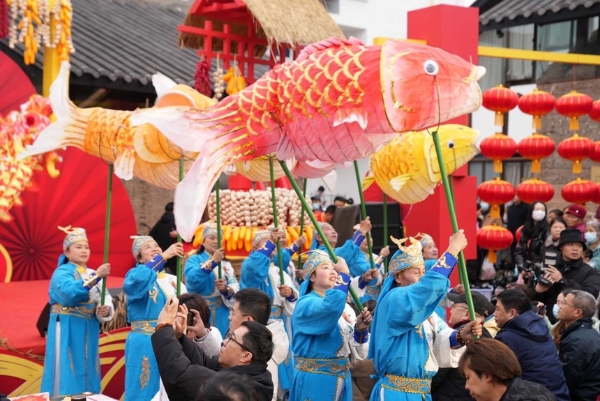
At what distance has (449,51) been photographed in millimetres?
8078

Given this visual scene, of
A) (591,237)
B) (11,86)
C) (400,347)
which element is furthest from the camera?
(11,86)

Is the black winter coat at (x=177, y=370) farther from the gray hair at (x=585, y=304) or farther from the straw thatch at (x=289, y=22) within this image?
the straw thatch at (x=289, y=22)

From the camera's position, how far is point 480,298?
5.10 m

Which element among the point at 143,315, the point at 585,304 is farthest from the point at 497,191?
the point at 143,315

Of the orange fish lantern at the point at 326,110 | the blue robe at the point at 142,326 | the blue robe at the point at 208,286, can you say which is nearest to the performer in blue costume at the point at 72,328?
the blue robe at the point at 142,326

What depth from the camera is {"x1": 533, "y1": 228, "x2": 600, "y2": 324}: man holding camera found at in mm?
6117

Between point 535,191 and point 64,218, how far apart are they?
501 cm

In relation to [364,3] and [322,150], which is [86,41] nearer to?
[322,150]

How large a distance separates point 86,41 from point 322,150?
26.2 feet

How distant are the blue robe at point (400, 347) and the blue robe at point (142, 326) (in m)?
1.91

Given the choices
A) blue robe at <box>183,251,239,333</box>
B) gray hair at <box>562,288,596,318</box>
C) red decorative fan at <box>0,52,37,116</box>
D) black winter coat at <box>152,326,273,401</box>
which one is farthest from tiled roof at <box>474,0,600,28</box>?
black winter coat at <box>152,326,273,401</box>

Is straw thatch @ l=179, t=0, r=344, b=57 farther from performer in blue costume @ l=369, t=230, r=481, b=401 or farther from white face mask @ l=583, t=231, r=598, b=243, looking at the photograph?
performer in blue costume @ l=369, t=230, r=481, b=401

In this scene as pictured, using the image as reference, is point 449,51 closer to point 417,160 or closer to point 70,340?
point 417,160

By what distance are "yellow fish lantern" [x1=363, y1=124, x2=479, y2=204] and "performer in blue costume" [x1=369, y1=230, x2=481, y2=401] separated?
124cm
